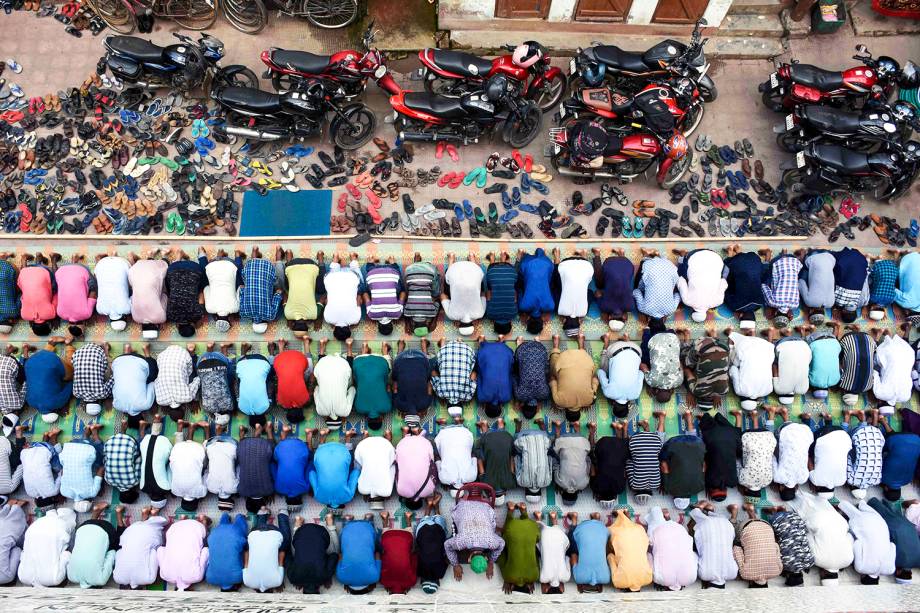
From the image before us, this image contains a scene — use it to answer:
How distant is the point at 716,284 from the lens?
747 cm

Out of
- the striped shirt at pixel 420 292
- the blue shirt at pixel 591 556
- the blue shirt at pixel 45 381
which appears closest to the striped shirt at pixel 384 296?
the striped shirt at pixel 420 292

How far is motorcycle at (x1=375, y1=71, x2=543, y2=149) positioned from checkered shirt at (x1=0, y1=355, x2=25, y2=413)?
4.98 metres

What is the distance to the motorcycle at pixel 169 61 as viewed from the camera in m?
8.26

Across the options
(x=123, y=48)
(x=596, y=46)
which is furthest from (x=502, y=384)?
(x=123, y=48)

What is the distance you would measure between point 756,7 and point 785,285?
14.3ft

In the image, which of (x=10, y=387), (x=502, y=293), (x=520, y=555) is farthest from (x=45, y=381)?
(x=520, y=555)

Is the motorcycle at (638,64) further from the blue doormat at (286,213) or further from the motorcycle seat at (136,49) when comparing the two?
the motorcycle seat at (136,49)

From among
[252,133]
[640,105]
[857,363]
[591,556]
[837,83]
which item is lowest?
[591,556]

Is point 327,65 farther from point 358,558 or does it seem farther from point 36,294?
point 358,558

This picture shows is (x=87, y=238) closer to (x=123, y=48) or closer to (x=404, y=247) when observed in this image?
(x=123, y=48)

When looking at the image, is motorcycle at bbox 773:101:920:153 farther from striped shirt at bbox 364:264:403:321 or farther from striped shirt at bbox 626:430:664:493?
striped shirt at bbox 364:264:403:321

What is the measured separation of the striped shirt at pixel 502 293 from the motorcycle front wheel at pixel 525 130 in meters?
2.06

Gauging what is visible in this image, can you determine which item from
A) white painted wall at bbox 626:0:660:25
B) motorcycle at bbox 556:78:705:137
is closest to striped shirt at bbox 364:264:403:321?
motorcycle at bbox 556:78:705:137

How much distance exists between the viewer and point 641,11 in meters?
9.09
